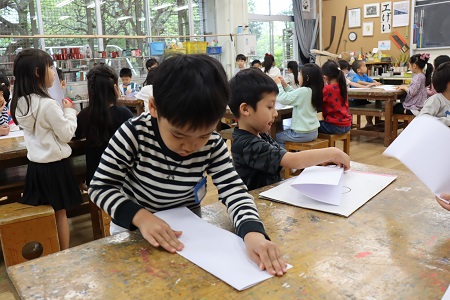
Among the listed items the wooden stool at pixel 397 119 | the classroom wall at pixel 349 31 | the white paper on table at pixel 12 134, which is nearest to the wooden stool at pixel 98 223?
the white paper on table at pixel 12 134

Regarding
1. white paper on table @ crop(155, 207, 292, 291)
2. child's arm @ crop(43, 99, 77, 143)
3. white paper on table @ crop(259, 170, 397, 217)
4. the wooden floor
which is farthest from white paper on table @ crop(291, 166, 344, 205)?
child's arm @ crop(43, 99, 77, 143)

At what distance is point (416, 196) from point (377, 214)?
190mm

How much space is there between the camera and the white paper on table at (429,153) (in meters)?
0.87

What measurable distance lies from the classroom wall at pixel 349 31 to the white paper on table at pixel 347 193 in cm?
748

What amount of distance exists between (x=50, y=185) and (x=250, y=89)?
120 centimetres

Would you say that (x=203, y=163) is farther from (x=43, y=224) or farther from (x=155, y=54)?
(x=155, y=54)

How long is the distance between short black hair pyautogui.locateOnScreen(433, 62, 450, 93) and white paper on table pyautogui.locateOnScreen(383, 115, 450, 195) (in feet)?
7.93

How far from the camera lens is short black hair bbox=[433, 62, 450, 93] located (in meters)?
3.00

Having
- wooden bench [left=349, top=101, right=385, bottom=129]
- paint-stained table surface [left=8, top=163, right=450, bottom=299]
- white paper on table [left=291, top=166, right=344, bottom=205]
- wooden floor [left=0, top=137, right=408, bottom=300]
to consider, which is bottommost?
wooden floor [left=0, top=137, right=408, bottom=300]

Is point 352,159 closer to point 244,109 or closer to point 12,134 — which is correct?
point 244,109

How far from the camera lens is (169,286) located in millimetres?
721

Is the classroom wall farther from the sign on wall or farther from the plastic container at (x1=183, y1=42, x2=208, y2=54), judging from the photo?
the plastic container at (x1=183, y1=42, x2=208, y2=54)

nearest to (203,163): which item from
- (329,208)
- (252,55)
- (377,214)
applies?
(329,208)

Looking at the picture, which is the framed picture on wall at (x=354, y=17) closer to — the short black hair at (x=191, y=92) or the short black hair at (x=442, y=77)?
the short black hair at (x=442, y=77)
